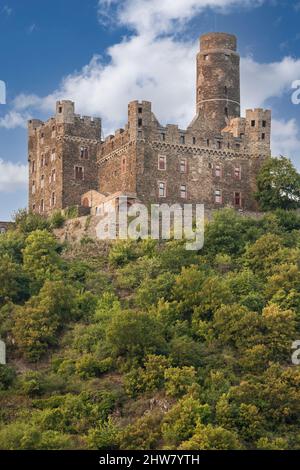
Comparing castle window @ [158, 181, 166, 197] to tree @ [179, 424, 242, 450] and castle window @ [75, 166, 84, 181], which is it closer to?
castle window @ [75, 166, 84, 181]

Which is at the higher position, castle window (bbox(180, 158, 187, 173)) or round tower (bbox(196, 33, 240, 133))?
round tower (bbox(196, 33, 240, 133))

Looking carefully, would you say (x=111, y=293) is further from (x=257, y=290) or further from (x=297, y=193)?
(x=297, y=193)

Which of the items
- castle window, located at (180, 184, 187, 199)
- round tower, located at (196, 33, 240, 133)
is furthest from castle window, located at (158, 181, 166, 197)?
round tower, located at (196, 33, 240, 133)

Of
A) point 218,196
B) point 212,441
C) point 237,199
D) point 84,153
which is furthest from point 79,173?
point 212,441

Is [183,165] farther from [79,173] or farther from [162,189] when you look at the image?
[79,173]

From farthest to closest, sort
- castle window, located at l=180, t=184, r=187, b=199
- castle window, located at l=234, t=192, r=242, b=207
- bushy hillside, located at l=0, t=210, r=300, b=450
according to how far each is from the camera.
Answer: castle window, located at l=234, t=192, r=242, b=207
castle window, located at l=180, t=184, r=187, b=199
bushy hillside, located at l=0, t=210, r=300, b=450

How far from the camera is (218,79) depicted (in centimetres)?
9950

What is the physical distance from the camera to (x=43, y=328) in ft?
262

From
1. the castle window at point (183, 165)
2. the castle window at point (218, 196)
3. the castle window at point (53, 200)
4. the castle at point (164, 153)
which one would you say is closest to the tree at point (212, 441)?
the castle at point (164, 153)

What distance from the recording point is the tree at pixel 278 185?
311 feet

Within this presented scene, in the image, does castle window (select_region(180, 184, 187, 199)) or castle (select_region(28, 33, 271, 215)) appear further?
castle window (select_region(180, 184, 187, 199))

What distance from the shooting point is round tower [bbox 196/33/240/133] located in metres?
99.4

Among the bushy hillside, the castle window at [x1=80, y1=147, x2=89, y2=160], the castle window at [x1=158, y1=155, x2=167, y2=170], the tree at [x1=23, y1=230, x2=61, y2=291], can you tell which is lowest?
the bushy hillside

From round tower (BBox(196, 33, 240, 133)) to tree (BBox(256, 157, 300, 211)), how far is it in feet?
18.9
